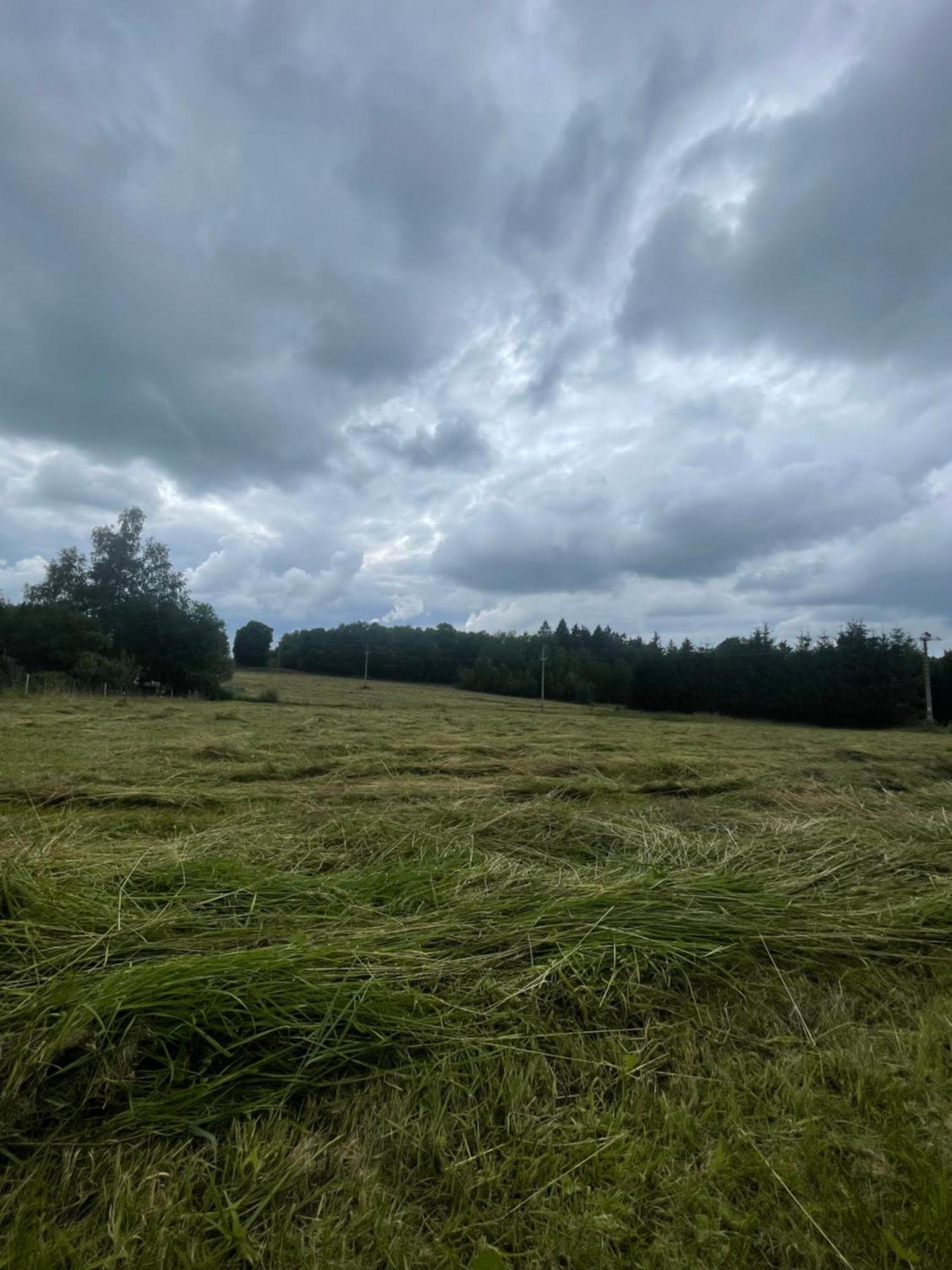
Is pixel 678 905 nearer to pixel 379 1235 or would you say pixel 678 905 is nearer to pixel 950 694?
pixel 379 1235

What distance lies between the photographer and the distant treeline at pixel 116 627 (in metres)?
24.3

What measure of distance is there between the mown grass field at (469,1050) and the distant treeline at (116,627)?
77.7ft

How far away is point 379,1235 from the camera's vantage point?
1.18 metres

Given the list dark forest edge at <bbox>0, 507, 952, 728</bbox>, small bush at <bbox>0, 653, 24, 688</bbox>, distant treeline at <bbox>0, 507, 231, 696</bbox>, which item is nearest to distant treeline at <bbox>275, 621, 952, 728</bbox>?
dark forest edge at <bbox>0, 507, 952, 728</bbox>

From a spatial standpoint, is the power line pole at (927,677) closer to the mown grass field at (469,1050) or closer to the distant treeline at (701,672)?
the distant treeline at (701,672)

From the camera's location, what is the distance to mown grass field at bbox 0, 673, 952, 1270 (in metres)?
Result: 1.21

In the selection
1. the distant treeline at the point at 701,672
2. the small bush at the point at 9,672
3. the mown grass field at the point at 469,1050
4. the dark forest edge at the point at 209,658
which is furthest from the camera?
the distant treeline at the point at 701,672

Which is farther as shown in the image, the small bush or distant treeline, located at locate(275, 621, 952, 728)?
distant treeline, located at locate(275, 621, 952, 728)

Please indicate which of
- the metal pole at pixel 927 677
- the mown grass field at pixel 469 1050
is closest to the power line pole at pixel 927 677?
the metal pole at pixel 927 677

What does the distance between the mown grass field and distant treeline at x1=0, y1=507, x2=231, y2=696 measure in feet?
77.7

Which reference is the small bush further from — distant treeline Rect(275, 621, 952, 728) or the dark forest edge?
distant treeline Rect(275, 621, 952, 728)

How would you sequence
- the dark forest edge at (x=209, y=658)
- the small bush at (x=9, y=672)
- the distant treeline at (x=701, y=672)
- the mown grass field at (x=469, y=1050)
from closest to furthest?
1. the mown grass field at (x=469, y=1050)
2. the small bush at (x=9, y=672)
3. the dark forest edge at (x=209, y=658)
4. the distant treeline at (x=701, y=672)

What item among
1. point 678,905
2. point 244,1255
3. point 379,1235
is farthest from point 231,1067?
point 678,905

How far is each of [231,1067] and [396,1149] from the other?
521 millimetres
